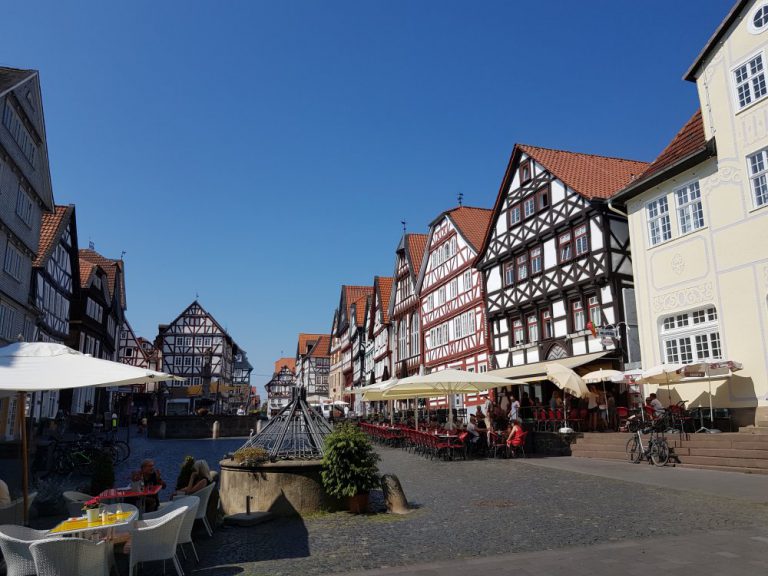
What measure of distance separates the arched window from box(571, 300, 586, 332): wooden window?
1814cm

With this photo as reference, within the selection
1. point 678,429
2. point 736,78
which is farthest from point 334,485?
point 736,78

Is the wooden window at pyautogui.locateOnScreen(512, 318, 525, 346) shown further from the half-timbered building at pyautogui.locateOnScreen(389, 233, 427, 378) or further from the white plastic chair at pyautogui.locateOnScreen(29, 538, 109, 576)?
the white plastic chair at pyautogui.locateOnScreen(29, 538, 109, 576)

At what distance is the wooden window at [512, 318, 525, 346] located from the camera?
28125 millimetres

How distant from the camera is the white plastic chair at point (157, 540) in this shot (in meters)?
6.12

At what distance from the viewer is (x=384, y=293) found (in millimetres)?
52594

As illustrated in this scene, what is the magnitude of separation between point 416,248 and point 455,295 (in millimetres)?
10467

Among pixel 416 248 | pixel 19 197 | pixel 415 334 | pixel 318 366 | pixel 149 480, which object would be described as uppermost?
pixel 416 248

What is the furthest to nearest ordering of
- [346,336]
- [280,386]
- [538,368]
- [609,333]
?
[280,386]
[346,336]
[538,368]
[609,333]

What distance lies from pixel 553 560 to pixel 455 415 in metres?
26.9

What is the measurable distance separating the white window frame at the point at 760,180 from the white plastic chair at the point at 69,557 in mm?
17773

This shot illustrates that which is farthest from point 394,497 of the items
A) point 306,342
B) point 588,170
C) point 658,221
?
point 306,342

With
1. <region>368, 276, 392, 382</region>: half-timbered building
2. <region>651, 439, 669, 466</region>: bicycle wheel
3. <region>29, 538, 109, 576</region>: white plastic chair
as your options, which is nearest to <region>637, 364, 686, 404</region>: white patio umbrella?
<region>651, 439, 669, 466</region>: bicycle wheel

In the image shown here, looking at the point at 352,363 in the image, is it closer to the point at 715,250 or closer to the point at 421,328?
the point at 421,328

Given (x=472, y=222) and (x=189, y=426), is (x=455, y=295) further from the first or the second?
(x=189, y=426)
